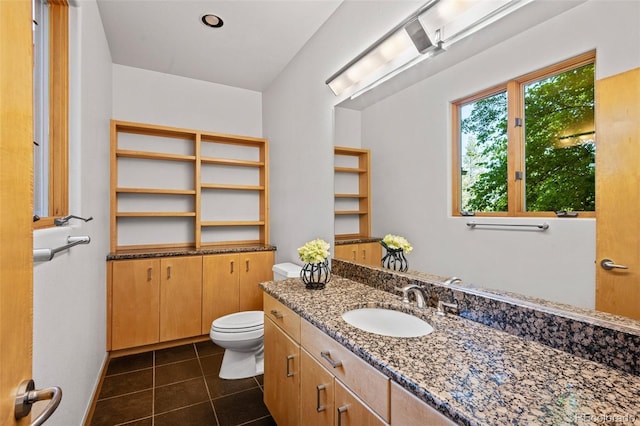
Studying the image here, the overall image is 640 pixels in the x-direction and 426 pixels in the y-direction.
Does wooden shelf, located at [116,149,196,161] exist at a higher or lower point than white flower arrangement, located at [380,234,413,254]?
higher

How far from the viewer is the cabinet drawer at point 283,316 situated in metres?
1.43

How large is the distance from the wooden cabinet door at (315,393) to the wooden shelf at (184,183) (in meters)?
2.14

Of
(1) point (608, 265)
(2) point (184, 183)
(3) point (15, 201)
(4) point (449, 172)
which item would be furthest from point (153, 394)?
(1) point (608, 265)

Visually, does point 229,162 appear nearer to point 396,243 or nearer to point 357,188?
point 357,188

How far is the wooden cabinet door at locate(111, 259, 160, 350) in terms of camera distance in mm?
2613

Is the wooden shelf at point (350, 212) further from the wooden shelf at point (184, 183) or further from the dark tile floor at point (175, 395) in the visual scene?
the wooden shelf at point (184, 183)

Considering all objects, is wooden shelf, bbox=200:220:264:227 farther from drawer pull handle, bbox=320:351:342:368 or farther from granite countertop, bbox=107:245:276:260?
drawer pull handle, bbox=320:351:342:368

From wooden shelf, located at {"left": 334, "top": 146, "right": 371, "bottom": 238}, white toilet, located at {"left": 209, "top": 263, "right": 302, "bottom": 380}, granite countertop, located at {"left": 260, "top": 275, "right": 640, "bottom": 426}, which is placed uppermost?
wooden shelf, located at {"left": 334, "top": 146, "right": 371, "bottom": 238}

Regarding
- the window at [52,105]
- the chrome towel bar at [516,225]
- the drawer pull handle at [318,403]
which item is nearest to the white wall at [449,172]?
the chrome towel bar at [516,225]

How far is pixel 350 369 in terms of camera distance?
1.03 meters

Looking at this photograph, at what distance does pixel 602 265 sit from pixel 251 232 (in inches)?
126

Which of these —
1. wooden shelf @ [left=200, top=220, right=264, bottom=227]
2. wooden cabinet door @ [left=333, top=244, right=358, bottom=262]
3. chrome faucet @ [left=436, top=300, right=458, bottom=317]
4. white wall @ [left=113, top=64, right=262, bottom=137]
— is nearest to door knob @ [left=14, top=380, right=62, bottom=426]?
chrome faucet @ [left=436, top=300, right=458, bottom=317]

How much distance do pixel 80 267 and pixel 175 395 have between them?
111 centimetres

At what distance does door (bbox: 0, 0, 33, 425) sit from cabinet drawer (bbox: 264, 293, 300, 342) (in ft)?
3.20
